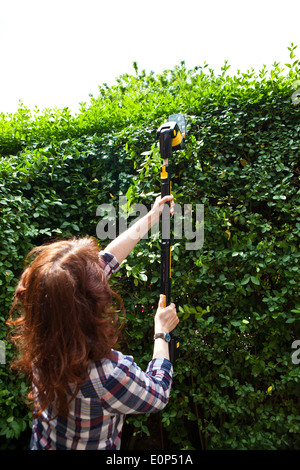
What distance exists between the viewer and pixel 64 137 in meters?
3.44

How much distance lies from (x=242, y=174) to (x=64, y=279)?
1904mm

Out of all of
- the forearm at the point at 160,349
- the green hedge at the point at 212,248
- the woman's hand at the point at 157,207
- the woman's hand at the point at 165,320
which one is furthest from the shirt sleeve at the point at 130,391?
the green hedge at the point at 212,248

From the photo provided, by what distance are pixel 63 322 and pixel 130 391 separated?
1.15 ft

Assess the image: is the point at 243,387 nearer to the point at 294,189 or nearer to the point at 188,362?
the point at 188,362

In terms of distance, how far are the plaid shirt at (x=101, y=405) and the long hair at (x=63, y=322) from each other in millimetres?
46

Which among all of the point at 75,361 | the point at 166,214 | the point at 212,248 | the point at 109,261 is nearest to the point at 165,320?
the point at 109,261

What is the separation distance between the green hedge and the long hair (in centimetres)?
117

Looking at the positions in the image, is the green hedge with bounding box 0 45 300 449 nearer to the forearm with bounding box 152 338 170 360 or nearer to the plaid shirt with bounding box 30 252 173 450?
the forearm with bounding box 152 338 170 360

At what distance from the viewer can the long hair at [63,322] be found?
123 centimetres

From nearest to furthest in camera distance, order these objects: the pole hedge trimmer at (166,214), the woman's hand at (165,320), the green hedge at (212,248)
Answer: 1. the woman's hand at (165,320)
2. the pole hedge trimmer at (166,214)
3. the green hedge at (212,248)

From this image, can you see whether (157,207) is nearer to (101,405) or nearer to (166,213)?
(166,213)

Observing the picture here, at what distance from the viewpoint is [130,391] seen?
1.27 m

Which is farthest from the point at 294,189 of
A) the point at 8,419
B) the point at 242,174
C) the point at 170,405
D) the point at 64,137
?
the point at 8,419

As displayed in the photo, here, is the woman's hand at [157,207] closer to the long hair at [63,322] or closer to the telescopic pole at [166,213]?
the telescopic pole at [166,213]
